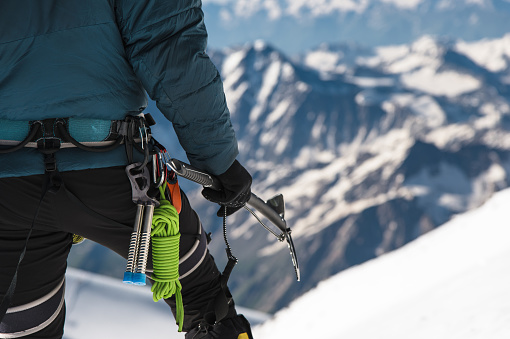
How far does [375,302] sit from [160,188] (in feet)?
10.8

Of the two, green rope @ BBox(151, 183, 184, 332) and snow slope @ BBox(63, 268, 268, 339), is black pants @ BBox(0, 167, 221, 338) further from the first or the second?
snow slope @ BBox(63, 268, 268, 339)

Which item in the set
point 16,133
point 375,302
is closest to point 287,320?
point 375,302

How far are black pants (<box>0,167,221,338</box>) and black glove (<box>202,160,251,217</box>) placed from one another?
10.0 inches

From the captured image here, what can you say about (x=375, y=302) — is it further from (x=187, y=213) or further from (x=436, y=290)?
(x=187, y=213)

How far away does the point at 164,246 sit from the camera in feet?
9.16

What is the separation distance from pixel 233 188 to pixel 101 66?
3.43 ft

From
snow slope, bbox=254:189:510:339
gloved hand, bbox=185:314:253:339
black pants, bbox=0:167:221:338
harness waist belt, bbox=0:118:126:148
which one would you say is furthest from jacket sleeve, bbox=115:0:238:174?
snow slope, bbox=254:189:510:339

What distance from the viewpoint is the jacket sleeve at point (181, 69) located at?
2426mm

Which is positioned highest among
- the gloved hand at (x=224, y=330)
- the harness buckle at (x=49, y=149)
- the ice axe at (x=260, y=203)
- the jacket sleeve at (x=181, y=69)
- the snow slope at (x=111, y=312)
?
the jacket sleeve at (x=181, y=69)

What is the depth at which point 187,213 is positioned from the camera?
3006 millimetres

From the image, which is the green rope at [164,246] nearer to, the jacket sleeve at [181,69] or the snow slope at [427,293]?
the jacket sleeve at [181,69]

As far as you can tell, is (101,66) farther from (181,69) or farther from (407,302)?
(407,302)

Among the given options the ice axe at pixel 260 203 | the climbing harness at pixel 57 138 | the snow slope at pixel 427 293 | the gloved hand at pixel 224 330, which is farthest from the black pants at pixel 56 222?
the snow slope at pixel 427 293

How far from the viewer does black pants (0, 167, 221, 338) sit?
255 centimetres
